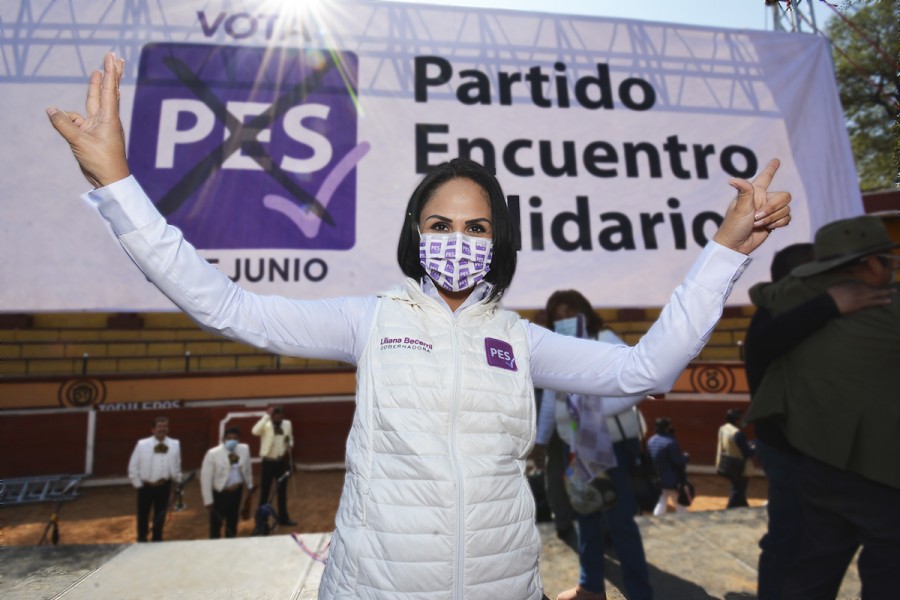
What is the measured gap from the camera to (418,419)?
1.00 m

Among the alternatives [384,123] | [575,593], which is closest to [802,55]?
[384,123]

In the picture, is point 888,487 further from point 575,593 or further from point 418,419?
point 418,419

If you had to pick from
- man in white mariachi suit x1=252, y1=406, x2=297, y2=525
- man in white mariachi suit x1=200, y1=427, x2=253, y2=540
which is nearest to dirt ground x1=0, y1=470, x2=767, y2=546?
man in white mariachi suit x1=252, y1=406, x2=297, y2=525

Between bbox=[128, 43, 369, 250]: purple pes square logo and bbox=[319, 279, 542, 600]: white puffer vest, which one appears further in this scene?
bbox=[128, 43, 369, 250]: purple pes square logo

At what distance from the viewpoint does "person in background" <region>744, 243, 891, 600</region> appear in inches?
70.4

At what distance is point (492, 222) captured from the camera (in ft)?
3.92

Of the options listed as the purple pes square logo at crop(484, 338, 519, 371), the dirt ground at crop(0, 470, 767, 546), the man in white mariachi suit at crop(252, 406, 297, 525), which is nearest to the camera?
the purple pes square logo at crop(484, 338, 519, 371)

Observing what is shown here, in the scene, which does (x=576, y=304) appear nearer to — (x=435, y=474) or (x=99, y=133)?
(x=435, y=474)

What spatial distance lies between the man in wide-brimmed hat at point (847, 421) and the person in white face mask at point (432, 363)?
1.12 metres

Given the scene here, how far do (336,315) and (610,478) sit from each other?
1.89 m

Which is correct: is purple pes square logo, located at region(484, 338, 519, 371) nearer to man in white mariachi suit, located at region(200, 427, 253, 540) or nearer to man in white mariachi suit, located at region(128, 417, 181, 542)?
man in white mariachi suit, located at region(200, 427, 253, 540)

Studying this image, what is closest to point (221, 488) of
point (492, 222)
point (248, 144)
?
point (248, 144)

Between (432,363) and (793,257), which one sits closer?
(432,363)

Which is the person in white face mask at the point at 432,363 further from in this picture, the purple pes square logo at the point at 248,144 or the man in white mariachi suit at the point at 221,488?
the man in white mariachi suit at the point at 221,488
